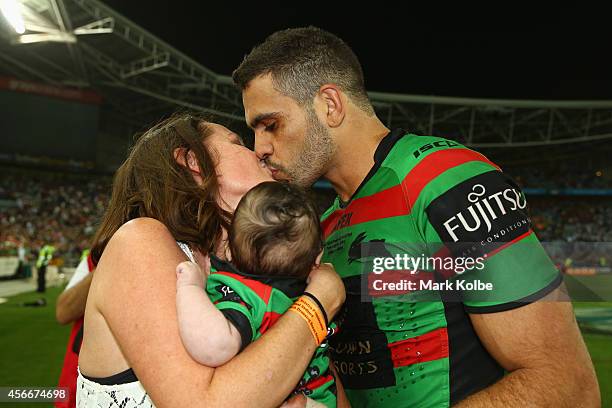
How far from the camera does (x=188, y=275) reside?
5.66 feet

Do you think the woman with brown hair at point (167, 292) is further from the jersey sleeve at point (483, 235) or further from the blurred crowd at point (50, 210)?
the blurred crowd at point (50, 210)

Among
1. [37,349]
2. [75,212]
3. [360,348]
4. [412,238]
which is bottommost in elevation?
[75,212]

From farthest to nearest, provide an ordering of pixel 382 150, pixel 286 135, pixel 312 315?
pixel 286 135 < pixel 382 150 < pixel 312 315

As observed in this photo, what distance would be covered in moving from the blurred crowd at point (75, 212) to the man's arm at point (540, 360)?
23.8 metres

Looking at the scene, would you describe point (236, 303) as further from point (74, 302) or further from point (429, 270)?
point (74, 302)

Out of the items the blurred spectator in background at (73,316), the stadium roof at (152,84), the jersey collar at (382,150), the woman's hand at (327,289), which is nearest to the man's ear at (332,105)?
the jersey collar at (382,150)

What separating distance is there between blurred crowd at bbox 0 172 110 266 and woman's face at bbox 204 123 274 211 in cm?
2368

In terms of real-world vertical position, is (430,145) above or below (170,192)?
above

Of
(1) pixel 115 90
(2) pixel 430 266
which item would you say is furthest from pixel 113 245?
(1) pixel 115 90

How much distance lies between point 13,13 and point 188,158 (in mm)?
23721

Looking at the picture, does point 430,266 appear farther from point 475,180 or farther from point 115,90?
point 115,90

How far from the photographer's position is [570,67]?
1293 inches

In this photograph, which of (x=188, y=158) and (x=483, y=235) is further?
(x=188, y=158)

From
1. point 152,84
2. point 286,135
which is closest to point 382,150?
point 286,135
